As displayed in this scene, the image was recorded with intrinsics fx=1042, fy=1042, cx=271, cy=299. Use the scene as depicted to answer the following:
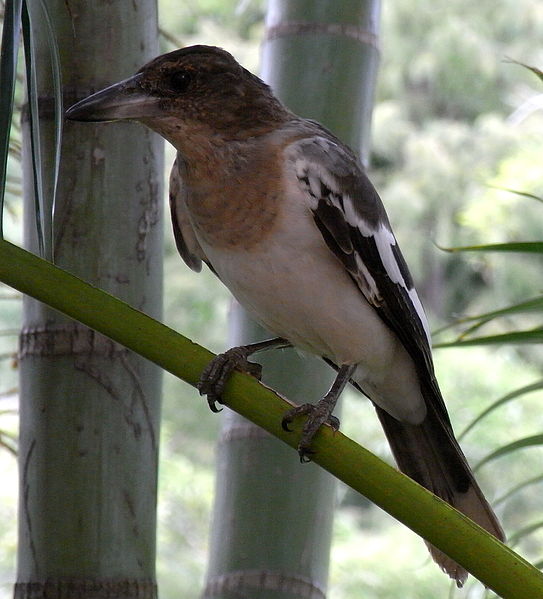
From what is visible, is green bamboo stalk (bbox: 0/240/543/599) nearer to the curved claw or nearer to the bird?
the curved claw

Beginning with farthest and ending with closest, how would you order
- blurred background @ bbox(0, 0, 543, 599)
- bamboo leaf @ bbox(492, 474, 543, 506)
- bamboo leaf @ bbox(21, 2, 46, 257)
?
blurred background @ bbox(0, 0, 543, 599)
bamboo leaf @ bbox(492, 474, 543, 506)
bamboo leaf @ bbox(21, 2, 46, 257)

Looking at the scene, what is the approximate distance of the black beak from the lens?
1179 millimetres

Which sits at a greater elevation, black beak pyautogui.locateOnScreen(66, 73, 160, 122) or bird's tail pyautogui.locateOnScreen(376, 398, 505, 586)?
black beak pyautogui.locateOnScreen(66, 73, 160, 122)

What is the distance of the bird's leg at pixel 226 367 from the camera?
111cm

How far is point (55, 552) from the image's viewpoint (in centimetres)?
116

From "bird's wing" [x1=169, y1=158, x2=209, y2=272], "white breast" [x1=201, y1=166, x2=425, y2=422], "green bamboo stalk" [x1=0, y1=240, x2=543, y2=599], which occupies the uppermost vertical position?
"bird's wing" [x1=169, y1=158, x2=209, y2=272]

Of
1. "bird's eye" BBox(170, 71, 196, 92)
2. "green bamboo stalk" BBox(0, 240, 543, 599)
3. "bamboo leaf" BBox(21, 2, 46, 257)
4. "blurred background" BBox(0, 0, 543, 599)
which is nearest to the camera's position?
"green bamboo stalk" BBox(0, 240, 543, 599)

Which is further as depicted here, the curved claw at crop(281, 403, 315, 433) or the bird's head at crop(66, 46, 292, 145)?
the bird's head at crop(66, 46, 292, 145)

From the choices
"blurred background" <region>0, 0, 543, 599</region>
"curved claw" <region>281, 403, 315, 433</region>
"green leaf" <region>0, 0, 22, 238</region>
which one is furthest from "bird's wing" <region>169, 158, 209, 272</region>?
"blurred background" <region>0, 0, 543, 599</region>

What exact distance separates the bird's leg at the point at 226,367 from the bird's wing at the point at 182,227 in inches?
6.9

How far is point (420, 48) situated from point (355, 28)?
5091 mm

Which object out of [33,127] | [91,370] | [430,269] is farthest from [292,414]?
[430,269]

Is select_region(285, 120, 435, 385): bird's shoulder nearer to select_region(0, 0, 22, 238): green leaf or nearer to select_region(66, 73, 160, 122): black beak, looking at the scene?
select_region(66, 73, 160, 122): black beak

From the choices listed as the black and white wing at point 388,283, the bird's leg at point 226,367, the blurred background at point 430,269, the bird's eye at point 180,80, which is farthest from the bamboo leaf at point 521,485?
the blurred background at point 430,269
